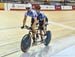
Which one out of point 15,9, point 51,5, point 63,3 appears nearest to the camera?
point 15,9

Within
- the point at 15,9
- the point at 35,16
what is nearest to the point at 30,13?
the point at 35,16

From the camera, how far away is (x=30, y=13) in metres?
8.87

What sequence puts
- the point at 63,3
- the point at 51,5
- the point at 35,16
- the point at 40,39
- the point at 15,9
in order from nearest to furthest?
the point at 35,16
the point at 40,39
the point at 15,9
the point at 51,5
the point at 63,3

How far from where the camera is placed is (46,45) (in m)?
10.6

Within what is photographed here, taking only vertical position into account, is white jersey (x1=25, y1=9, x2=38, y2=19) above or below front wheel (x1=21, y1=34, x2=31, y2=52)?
above

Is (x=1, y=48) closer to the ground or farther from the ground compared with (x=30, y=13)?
closer to the ground

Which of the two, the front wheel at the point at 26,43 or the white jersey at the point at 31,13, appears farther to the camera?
the white jersey at the point at 31,13

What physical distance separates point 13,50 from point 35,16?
4.35 feet

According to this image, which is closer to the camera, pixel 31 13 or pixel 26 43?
pixel 26 43

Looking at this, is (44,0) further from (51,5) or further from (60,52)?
(60,52)

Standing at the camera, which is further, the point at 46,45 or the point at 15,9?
the point at 15,9

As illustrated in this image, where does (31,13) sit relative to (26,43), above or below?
above

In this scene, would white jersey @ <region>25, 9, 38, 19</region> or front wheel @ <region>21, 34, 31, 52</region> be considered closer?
front wheel @ <region>21, 34, 31, 52</region>

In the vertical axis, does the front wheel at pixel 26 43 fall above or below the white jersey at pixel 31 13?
below
